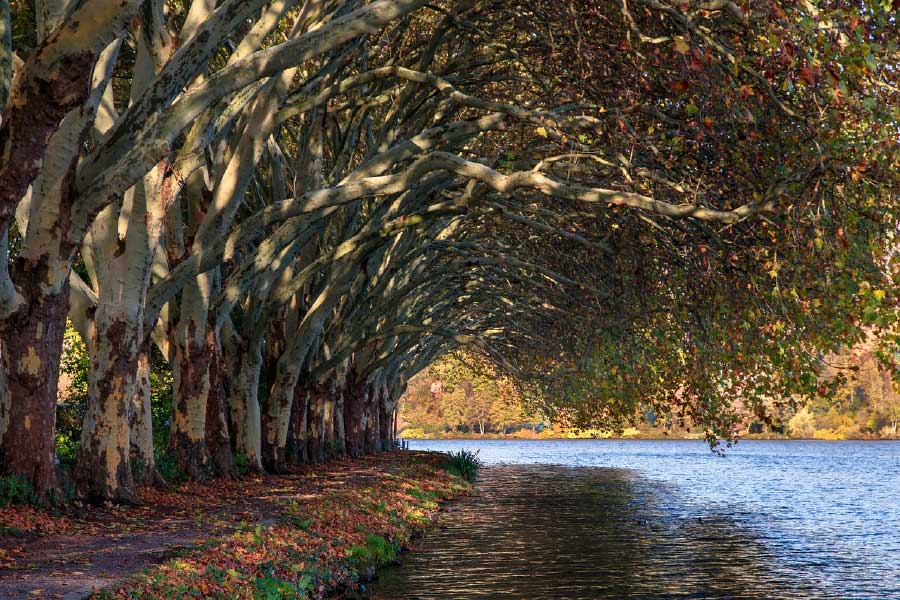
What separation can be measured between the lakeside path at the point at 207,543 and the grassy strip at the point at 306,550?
0.02 meters

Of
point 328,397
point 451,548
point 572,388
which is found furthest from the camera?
point 572,388

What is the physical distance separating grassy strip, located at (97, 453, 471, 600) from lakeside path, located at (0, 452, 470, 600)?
21 mm

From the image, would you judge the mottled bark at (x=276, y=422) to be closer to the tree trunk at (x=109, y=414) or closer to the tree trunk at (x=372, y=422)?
the tree trunk at (x=109, y=414)

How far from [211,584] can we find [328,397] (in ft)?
79.0

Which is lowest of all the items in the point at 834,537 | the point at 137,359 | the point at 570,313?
the point at 834,537

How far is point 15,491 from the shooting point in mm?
13586

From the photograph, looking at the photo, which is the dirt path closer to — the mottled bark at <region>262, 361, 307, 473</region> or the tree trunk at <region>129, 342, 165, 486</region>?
the tree trunk at <region>129, 342, 165, 486</region>

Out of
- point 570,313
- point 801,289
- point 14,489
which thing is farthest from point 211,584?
point 570,313

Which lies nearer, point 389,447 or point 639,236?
point 639,236

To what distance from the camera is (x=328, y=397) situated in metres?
34.9

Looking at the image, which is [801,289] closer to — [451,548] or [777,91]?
[777,91]

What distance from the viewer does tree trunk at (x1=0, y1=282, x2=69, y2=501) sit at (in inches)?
540

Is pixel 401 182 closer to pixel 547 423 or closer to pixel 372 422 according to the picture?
pixel 372 422

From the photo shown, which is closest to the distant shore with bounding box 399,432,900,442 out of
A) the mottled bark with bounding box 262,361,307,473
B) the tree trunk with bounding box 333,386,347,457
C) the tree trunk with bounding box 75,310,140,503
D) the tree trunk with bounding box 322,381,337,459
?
the tree trunk with bounding box 333,386,347,457
